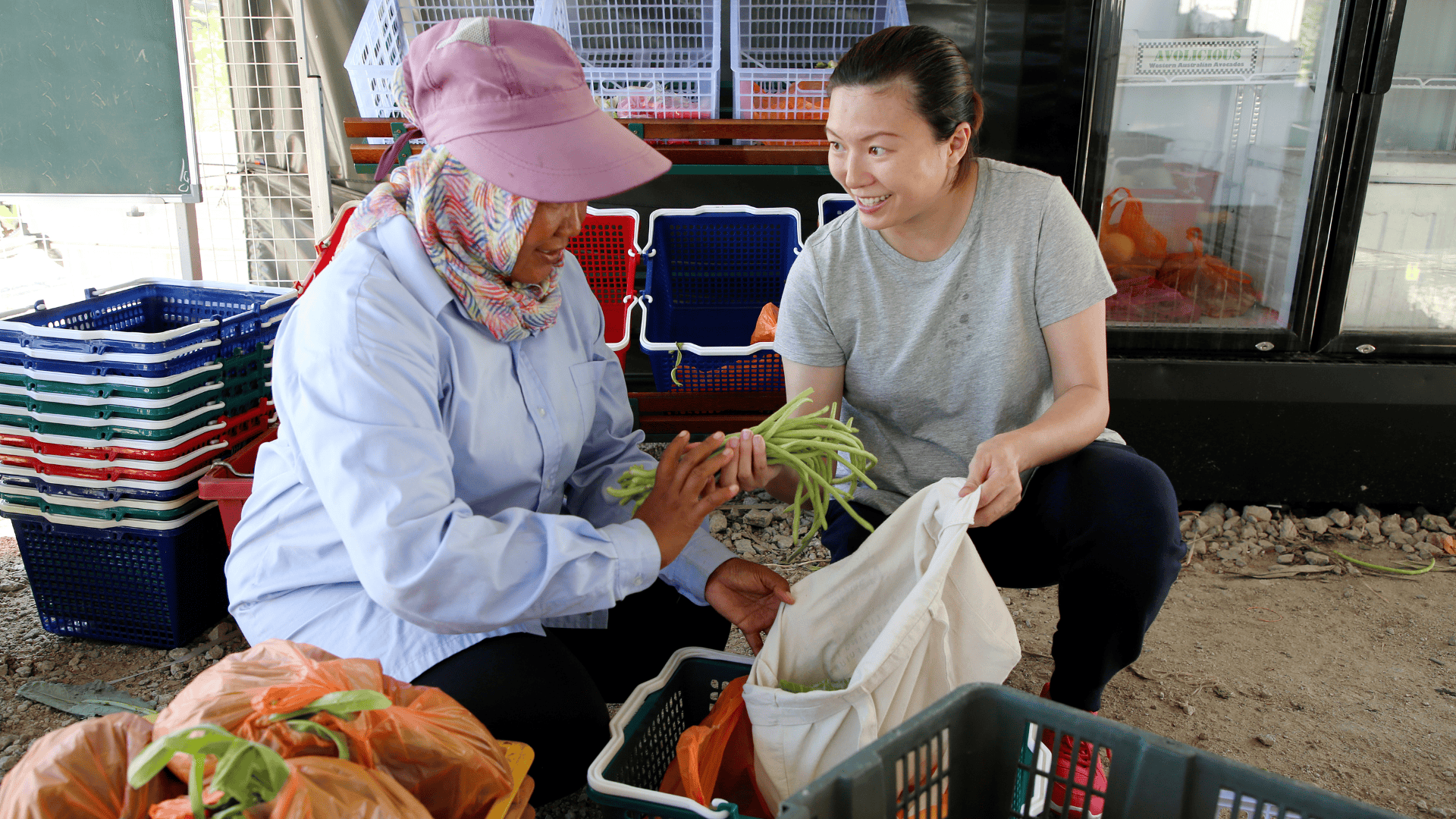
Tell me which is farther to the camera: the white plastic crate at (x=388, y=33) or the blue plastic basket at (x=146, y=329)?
the white plastic crate at (x=388, y=33)

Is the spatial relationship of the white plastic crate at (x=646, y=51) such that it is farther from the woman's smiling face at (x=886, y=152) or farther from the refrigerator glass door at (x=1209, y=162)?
the woman's smiling face at (x=886, y=152)

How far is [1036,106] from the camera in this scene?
3168mm

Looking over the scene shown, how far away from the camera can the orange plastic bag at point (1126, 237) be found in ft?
10.8

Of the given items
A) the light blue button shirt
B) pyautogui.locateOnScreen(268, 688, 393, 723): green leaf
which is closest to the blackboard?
the light blue button shirt

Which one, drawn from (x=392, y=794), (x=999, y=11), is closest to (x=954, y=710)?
(x=392, y=794)

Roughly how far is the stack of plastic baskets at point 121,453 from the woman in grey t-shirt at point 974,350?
1418mm

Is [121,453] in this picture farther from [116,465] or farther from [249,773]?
[249,773]

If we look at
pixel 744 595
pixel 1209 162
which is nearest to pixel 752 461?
pixel 744 595

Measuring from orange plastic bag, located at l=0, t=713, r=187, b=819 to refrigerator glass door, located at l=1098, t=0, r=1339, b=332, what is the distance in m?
3.03

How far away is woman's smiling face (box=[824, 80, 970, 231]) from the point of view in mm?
1594

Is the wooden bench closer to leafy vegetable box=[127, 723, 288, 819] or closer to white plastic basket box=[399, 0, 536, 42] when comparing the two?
white plastic basket box=[399, 0, 536, 42]

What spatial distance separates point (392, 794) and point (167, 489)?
1.60 metres

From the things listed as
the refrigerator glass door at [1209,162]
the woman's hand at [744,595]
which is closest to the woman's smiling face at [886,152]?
the woman's hand at [744,595]

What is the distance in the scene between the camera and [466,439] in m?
1.37
